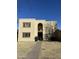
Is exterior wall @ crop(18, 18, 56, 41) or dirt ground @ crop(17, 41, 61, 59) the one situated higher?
exterior wall @ crop(18, 18, 56, 41)

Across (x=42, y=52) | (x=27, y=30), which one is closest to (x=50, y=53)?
(x=42, y=52)

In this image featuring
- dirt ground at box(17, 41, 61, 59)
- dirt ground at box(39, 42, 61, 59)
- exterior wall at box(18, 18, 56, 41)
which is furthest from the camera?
exterior wall at box(18, 18, 56, 41)

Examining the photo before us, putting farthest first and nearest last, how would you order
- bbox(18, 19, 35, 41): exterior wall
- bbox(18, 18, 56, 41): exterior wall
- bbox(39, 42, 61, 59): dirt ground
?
bbox(18, 19, 35, 41): exterior wall → bbox(18, 18, 56, 41): exterior wall → bbox(39, 42, 61, 59): dirt ground

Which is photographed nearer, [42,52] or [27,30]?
[42,52]

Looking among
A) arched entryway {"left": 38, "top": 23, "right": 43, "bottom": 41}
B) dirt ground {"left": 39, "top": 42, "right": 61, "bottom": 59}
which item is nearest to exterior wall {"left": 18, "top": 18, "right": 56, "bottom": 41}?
arched entryway {"left": 38, "top": 23, "right": 43, "bottom": 41}

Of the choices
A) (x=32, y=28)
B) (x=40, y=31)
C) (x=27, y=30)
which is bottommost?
(x=40, y=31)

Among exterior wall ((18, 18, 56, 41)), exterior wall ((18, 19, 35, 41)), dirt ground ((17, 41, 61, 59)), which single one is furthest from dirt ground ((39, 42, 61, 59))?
exterior wall ((18, 19, 35, 41))

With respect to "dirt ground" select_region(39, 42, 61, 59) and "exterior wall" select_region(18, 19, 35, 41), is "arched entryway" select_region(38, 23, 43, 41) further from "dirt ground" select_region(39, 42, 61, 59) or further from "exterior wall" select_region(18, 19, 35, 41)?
"dirt ground" select_region(39, 42, 61, 59)

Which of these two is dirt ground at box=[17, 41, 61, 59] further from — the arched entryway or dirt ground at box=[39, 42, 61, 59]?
the arched entryway

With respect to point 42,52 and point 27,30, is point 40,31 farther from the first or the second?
point 42,52

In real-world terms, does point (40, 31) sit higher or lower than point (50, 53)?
higher

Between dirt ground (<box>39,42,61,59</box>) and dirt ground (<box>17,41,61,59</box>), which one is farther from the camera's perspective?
dirt ground (<box>17,41,61,59</box>)
